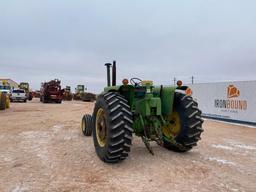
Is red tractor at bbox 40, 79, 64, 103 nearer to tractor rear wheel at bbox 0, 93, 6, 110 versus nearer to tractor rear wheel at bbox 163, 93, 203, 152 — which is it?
tractor rear wheel at bbox 0, 93, 6, 110

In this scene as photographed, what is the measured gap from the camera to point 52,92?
115 feet

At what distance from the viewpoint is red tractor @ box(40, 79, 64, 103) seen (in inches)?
1378

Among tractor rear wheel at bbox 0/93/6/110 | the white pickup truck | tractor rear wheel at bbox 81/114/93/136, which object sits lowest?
tractor rear wheel at bbox 81/114/93/136

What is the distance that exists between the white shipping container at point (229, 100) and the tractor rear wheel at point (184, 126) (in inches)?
370

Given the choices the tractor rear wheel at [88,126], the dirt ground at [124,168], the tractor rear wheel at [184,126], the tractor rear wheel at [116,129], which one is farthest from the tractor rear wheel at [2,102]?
the tractor rear wheel at [116,129]

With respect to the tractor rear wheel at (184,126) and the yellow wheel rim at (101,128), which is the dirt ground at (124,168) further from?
the yellow wheel rim at (101,128)

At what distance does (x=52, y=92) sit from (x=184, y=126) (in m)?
29.7

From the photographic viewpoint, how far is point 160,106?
22.2 ft

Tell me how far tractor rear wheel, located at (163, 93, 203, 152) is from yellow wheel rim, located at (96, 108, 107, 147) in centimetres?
155

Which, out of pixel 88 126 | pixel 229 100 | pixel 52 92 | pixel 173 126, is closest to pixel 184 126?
pixel 173 126

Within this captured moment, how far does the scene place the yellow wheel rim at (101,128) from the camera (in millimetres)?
6513

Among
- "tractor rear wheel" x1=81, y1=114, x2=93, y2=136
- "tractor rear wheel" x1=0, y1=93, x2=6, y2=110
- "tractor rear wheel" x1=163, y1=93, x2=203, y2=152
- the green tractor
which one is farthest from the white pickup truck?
"tractor rear wheel" x1=163, y1=93, x2=203, y2=152

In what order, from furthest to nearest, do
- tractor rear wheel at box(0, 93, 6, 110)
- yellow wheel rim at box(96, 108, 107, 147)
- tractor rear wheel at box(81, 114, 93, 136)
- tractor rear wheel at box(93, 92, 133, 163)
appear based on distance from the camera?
tractor rear wheel at box(0, 93, 6, 110) < tractor rear wheel at box(81, 114, 93, 136) < yellow wheel rim at box(96, 108, 107, 147) < tractor rear wheel at box(93, 92, 133, 163)

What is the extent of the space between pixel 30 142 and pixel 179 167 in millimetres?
4464
